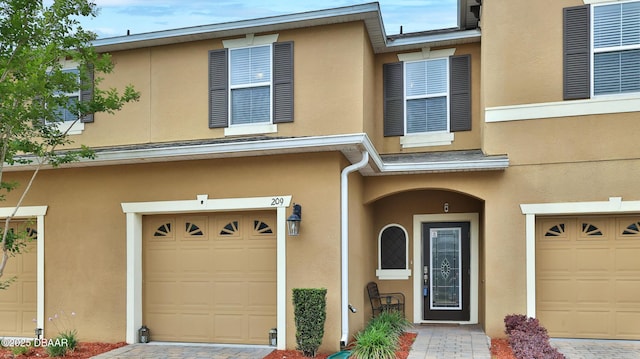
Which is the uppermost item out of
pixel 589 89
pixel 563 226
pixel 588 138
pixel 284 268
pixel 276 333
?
pixel 589 89

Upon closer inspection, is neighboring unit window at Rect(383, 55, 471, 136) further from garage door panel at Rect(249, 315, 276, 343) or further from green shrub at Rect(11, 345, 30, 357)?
green shrub at Rect(11, 345, 30, 357)

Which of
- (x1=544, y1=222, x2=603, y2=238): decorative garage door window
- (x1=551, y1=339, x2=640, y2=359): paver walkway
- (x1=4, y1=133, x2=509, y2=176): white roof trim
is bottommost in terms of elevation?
(x1=551, y1=339, x2=640, y2=359): paver walkway

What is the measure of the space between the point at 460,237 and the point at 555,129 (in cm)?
303

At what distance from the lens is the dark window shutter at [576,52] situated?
9352 millimetres

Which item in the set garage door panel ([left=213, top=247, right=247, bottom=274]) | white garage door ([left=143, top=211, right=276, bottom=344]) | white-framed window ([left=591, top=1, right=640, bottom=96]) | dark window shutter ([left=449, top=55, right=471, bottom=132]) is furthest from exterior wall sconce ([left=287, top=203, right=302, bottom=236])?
white-framed window ([left=591, top=1, right=640, bottom=96])

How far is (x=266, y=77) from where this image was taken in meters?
9.95

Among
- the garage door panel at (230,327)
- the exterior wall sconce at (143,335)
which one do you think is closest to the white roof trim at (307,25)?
the garage door panel at (230,327)

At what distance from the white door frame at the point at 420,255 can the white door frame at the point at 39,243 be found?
290 inches

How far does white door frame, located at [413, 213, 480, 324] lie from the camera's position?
10922 millimetres

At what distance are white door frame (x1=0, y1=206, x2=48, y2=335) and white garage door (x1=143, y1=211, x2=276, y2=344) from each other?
6.49 feet

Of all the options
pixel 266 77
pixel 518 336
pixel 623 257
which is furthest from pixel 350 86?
pixel 623 257

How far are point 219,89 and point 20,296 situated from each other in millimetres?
5516

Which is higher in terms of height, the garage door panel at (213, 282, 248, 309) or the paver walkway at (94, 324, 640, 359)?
the garage door panel at (213, 282, 248, 309)

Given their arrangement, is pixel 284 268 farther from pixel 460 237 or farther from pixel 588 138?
pixel 588 138
